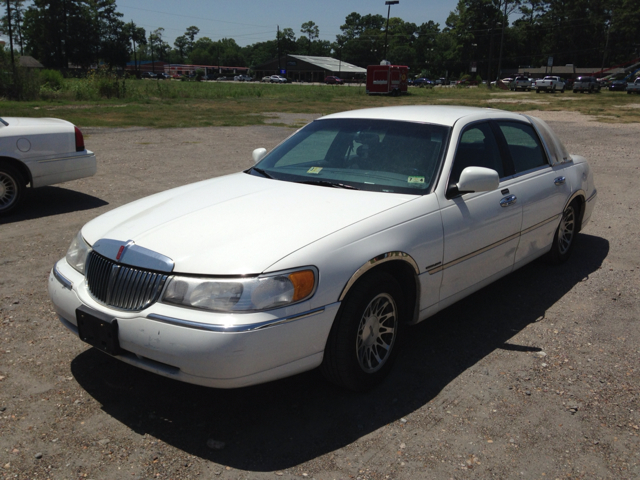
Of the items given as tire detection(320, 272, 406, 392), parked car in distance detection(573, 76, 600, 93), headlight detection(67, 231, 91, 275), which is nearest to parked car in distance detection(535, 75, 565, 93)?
parked car in distance detection(573, 76, 600, 93)

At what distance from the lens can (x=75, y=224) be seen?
700cm

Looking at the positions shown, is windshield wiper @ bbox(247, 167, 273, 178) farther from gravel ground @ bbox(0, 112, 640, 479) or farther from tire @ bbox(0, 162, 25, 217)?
tire @ bbox(0, 162, 25, 217)

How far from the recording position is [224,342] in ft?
8.95

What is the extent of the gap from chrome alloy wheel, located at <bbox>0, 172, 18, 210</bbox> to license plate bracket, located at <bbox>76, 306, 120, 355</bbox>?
4983 mm

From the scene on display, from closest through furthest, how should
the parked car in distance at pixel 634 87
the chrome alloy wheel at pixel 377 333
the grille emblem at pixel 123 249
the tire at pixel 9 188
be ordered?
1. the grille emblem at pixel 123 249
2. the chrome alloy wheel at pixel 377 333
3. the tire at pixel 9 188
4. the parked car in distance at pixel 634 87

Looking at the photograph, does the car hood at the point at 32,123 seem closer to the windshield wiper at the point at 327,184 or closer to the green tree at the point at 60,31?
the windshield wiper at the point at 327,184

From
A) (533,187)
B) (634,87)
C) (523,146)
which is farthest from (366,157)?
(634,87)

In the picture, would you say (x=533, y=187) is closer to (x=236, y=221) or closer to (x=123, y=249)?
(x=236, y=221)

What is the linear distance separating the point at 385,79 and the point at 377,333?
4720 centimetres

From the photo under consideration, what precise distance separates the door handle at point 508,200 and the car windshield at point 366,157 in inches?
26.5

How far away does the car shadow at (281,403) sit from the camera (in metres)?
2.98

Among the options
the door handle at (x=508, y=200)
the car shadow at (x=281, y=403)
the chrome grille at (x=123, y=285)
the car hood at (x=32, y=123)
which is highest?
the car hood at (x=32, y=123)

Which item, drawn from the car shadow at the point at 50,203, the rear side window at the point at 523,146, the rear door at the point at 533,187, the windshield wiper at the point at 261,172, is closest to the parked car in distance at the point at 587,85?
the car shadow at the point at 50,203

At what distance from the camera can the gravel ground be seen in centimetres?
282
